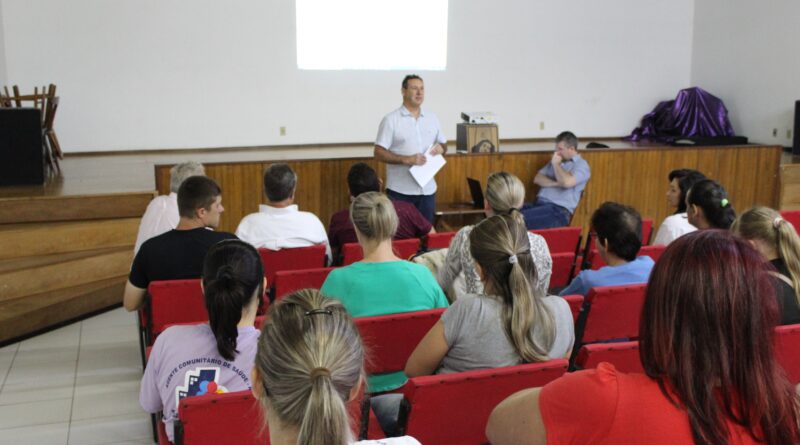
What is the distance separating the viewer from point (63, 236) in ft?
18.0

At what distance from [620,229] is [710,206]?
856 mm

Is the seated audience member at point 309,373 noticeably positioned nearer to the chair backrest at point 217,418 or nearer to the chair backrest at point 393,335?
the chair backrest at point 217,418

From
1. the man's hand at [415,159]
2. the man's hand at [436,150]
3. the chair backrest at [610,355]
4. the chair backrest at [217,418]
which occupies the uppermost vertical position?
the man's hand at [436,150]

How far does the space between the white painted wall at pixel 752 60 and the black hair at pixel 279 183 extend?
7455mm

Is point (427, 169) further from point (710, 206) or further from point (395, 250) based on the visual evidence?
point (710, 206)

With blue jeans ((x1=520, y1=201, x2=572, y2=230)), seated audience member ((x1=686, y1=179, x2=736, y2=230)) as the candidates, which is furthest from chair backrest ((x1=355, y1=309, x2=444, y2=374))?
blue jeans ((x1=520, y1=201, x2=572, y2=230))

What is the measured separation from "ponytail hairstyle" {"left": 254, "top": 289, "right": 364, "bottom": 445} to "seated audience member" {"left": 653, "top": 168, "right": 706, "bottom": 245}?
3.25 m

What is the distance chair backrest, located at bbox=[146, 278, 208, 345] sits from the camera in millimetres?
3188

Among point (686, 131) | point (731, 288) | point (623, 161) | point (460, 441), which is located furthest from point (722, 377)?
point (686, 131)

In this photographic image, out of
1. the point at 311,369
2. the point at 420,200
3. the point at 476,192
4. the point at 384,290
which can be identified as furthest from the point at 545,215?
the point at 311,369

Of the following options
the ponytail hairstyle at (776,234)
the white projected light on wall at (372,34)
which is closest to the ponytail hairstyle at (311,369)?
the ponytail hairstyle at (776,234)

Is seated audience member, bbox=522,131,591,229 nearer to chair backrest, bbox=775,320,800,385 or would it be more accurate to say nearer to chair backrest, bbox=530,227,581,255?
chair backrest, bbox=530,227,581,255

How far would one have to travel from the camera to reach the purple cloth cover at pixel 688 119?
10219 mm

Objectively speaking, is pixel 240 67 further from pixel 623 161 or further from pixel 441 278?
pixel 441 278
